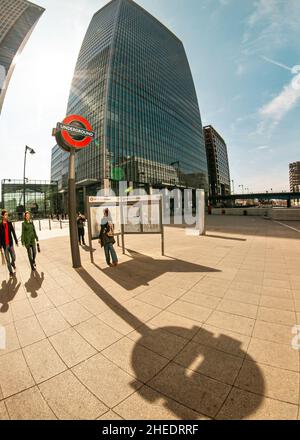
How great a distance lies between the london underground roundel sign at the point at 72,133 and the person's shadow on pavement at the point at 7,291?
4.66m

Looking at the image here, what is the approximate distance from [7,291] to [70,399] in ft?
13.0

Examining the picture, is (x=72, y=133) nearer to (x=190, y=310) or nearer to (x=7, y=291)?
(x=7, y=291)

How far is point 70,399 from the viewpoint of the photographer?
73.7 inches

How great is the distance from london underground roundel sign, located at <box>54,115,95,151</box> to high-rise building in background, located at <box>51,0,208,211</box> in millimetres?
24778

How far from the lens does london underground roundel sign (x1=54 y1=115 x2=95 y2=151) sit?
6.04m

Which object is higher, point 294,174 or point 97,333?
point 294,174

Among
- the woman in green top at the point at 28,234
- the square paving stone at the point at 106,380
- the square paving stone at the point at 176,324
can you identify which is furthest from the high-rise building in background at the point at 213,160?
the square paving stone at the point at 106,380

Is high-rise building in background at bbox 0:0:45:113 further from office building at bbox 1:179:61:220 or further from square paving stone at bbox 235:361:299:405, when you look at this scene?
square paving stone at bbox 235:361:299:405

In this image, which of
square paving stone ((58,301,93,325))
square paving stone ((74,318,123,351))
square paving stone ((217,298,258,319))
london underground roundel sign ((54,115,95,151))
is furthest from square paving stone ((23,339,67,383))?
london underground roundel sign ((54,115,95,151))

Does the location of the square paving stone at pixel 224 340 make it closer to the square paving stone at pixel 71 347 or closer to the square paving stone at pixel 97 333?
the square paving stone at pixel 97 333

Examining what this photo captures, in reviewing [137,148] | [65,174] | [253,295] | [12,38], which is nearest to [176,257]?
[253,295]

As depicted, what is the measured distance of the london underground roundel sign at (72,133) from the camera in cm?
604

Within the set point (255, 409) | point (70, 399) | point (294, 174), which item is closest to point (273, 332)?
point (255, 409)

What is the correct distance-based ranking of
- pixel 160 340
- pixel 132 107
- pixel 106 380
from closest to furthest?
pixel 106 380, pixel 160 340, pixel 132 107
